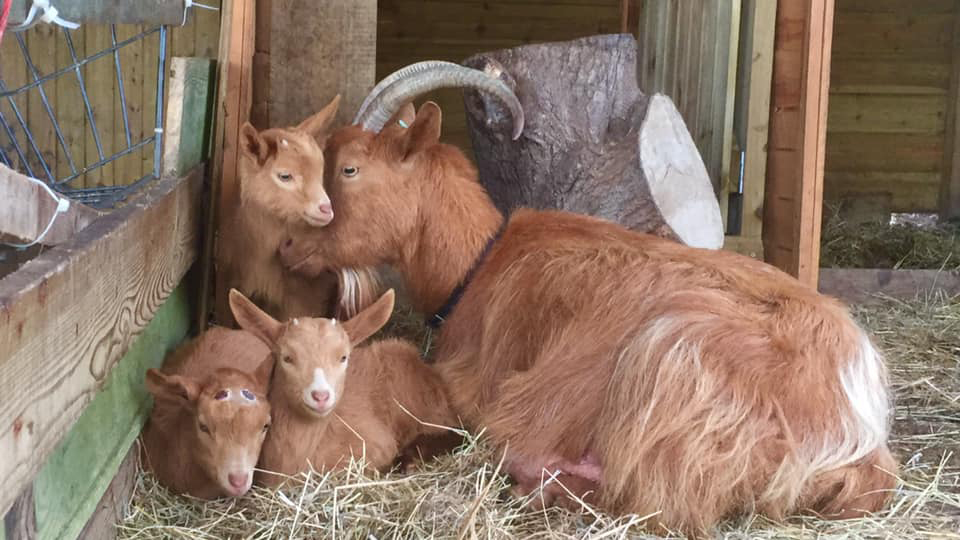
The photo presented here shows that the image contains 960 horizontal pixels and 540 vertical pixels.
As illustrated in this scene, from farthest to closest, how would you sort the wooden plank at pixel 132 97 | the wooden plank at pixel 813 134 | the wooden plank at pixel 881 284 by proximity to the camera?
1. the wooden plank at pixel 132 97
2. the wooden plank at pixel 881 284
3. the wooden plank at pixel 813 134

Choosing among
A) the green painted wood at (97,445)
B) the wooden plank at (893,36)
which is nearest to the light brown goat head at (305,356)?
the green painted wood at (97,445)

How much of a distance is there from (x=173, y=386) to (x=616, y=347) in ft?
4.38

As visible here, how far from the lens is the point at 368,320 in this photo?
339cm

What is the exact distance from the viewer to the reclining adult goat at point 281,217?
3809 mm

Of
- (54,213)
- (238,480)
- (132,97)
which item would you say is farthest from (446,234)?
(132,97)

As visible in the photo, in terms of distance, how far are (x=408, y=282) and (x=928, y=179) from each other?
319 inches

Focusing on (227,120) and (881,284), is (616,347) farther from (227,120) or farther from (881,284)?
(881,284)

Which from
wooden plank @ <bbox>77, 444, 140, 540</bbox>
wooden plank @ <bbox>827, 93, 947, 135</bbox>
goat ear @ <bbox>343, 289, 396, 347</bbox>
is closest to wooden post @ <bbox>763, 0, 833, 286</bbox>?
goat ear @ <bbox>343, 289, 396, 347</bbox>

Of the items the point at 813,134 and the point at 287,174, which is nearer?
the point at 287,174

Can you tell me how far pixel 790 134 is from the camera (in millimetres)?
4934

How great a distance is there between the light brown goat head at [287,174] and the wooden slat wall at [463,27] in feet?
21.5

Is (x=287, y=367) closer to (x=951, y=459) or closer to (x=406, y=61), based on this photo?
(x=951, y=459)

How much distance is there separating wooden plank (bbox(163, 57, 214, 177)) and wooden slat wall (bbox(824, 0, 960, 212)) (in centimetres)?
783

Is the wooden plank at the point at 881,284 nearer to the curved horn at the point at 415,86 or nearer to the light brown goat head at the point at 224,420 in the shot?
the curved horn at the point at 415,86
